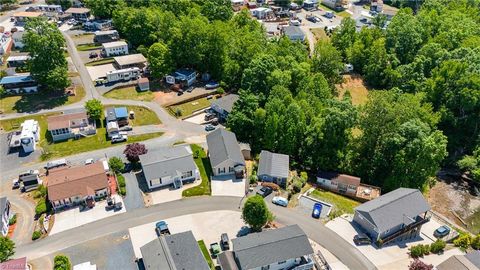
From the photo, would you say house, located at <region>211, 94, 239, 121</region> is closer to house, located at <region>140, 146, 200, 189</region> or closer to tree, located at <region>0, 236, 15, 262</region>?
house, located at <region>140, 146, 200, 189</region>

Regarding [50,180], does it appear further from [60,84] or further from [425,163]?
[425,163]

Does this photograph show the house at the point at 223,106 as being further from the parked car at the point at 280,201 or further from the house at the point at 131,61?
the house at the point at 131,61

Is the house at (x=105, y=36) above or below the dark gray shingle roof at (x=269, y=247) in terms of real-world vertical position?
above

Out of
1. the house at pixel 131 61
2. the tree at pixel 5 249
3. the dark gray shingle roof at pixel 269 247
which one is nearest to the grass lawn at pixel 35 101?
the house at pixel 131 61

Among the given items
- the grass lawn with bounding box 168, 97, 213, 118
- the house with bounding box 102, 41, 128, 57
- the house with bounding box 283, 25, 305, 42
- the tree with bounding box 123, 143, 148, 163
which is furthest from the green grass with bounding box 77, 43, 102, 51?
the tree with bounding box 123, 143, 148, 163

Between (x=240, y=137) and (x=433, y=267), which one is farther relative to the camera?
(x=240, y=137)

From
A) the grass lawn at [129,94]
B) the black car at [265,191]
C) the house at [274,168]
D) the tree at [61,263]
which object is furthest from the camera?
the grass lawn at [129,94]

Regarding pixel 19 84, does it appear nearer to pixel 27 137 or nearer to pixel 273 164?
pixel 27 137

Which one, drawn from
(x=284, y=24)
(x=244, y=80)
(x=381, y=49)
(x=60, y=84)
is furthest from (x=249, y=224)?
(x=284, y=24)
